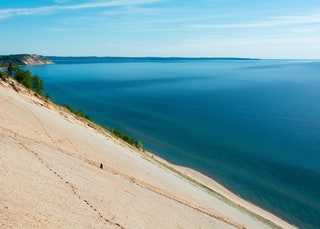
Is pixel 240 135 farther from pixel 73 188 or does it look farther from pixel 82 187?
pixel 73 188

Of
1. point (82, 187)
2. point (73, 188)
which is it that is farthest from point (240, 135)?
point (73, 188)

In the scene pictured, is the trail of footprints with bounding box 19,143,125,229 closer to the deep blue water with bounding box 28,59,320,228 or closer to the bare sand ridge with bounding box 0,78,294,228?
the bare sand ridge with bounding box 0,78,294,228

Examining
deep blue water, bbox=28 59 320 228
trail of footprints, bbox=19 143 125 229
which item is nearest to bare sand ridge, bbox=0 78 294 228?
trail of footprints, bbox=19 143 125 229

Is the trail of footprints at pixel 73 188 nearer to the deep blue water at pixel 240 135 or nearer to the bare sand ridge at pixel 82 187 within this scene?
the bare sand ridge at pixel 82 187

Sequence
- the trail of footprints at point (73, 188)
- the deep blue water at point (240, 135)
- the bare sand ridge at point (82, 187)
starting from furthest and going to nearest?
the deep blue water at point (240, 135) → the trail of footprints at point (73, 188) → the bare sand ridge at point (82, 187)

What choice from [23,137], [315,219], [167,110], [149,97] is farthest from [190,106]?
[23,137]

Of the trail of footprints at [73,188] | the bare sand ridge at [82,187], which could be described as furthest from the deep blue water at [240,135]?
the trail of footprints at [73,188]

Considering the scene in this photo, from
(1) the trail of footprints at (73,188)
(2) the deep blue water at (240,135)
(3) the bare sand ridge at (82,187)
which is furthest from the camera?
(2) the deep blue water at (240,135)

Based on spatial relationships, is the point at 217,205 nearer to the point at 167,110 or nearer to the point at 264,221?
the point at 264,221

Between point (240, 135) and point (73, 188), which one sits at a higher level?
point (73, 188)
